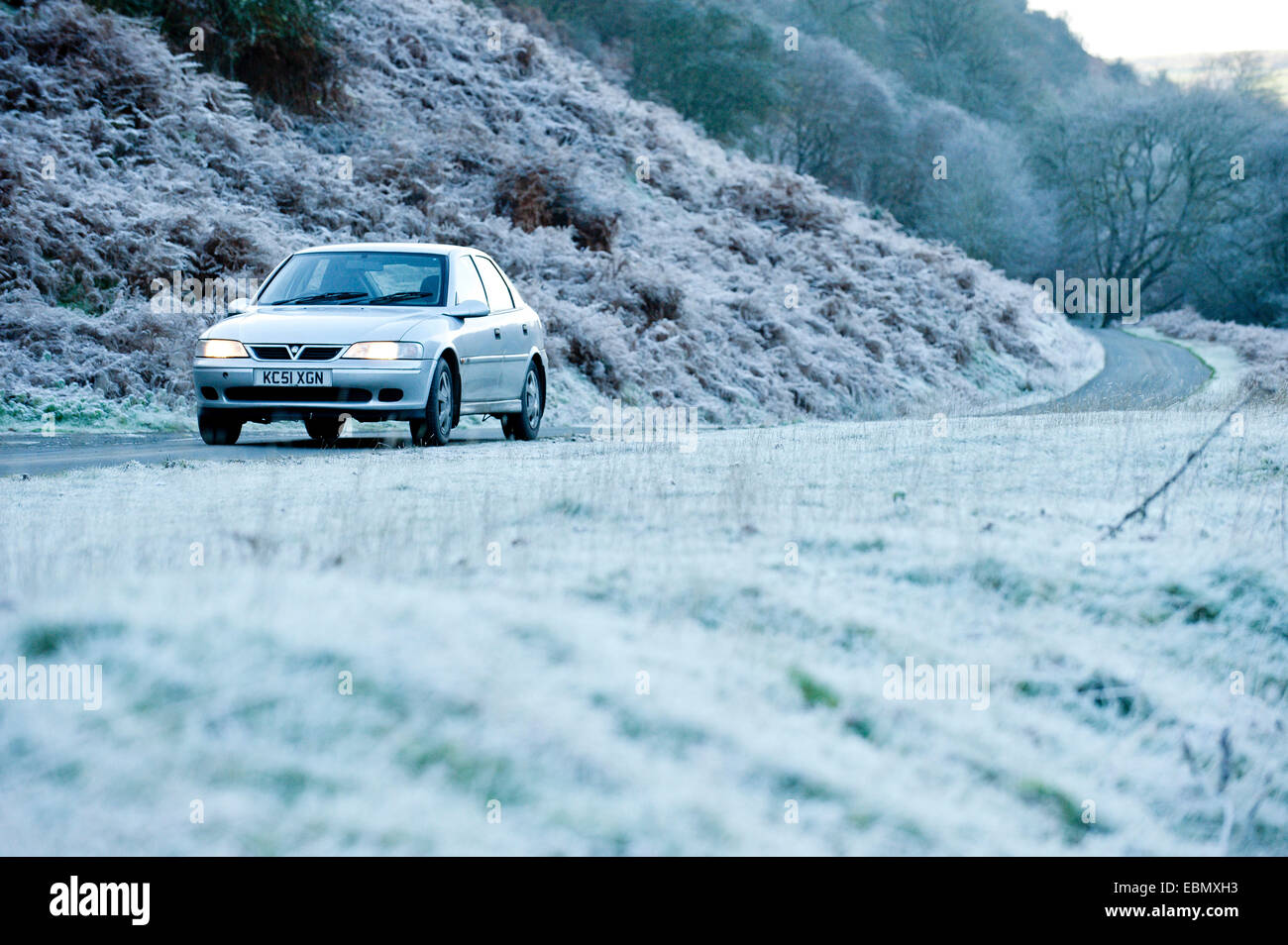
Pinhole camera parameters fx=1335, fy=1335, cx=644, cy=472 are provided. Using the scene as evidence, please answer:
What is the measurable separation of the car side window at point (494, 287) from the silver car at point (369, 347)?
0.07 ft

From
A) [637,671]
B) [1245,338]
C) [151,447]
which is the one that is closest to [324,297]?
[151,447]

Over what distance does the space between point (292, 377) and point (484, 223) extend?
13.8 meters

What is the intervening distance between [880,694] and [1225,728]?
1.45m

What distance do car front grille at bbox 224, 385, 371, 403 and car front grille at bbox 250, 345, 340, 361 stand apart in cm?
24

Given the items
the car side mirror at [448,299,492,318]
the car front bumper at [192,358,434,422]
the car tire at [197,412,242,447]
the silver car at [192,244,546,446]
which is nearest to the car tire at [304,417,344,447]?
the silver car at [192,244,546,446]

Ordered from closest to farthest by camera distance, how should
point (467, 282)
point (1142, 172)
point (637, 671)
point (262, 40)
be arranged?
point (637, 671)
point (467, 282)
point (262, 40)
point (1142, 172)

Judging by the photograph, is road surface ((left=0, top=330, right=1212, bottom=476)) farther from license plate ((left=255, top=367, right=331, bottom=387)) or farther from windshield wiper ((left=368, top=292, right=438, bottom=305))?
windshield wiper ((left=368, top=292, right=438, bottom=305))

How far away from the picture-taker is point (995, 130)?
81.0 meters

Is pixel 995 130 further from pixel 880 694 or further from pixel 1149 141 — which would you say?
pixel 880 694

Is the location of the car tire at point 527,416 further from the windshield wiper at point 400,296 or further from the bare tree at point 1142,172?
the bare tree at point 1142,172

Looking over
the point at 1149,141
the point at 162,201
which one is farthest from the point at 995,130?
the point at 162,201

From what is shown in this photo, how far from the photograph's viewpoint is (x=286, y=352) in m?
10.4

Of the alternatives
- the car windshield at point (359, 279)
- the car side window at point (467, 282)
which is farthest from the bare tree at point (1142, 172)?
the car windshield at point (359, 279)

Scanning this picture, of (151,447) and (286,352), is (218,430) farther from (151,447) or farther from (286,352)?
(286,352)
